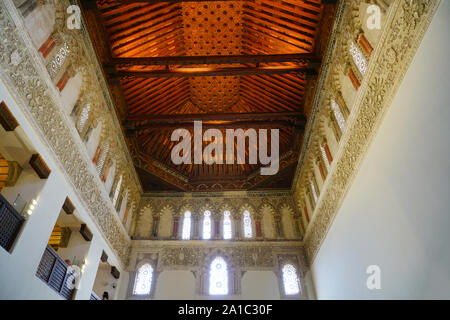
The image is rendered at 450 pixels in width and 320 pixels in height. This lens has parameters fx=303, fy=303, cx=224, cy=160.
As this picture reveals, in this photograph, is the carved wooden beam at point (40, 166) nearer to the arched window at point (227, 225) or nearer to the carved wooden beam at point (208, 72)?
the carved wooden beam at point (208, 72)

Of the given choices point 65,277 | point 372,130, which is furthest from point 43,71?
point 372,130

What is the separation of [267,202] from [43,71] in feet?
24.3

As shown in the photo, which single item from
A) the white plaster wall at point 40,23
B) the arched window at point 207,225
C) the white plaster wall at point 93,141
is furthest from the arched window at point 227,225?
the white plaster wall at point 40,23

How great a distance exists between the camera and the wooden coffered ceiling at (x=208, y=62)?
6504 mm

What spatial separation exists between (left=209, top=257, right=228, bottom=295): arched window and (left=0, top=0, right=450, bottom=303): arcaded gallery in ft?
0.10

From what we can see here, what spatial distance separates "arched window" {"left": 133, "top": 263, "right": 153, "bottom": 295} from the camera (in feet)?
27.5

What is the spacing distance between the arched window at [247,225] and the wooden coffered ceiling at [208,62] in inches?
69.1

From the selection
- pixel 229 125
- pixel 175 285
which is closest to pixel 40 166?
pixel 229 125

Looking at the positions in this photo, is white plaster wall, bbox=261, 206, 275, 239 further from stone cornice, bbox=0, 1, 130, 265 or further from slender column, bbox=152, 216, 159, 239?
stone cornice, bbox=0, 1, 130, 265

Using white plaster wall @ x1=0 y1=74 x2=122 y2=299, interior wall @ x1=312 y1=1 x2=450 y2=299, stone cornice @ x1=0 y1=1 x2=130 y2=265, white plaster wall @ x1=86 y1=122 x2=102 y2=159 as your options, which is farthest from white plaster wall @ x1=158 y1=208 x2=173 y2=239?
interior wall @ x1=312 y1=1 x2=450 y2=299

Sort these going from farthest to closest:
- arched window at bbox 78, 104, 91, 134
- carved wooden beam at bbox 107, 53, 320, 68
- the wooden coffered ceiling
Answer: carved wooden beam at bbox 107, 53, 320, 68, the wooden coffered ceiling, arched window at bbox 78, 104, 91, 134

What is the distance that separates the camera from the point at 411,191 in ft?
13.2

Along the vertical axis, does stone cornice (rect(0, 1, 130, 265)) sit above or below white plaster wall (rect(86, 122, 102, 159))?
below

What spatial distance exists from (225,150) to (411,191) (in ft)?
21.0
